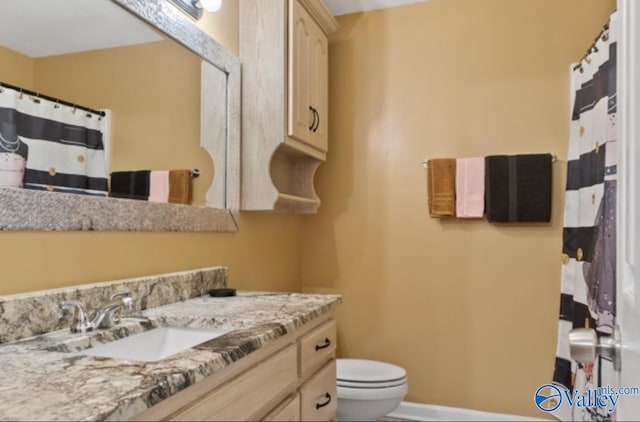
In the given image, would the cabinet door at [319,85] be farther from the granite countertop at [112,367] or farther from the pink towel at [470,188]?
the granite countertop at [112,367]

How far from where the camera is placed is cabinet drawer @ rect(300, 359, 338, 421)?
138cm

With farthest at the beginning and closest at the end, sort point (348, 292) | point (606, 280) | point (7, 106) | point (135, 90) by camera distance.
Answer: point (348, 292)
point (606, 280)
point (135, 90)
point (7, 106)

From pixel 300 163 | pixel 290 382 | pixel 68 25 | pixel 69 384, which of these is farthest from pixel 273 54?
pixel 69 384

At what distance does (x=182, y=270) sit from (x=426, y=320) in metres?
1.50

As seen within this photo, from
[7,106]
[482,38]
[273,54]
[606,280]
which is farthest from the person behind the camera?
[482,38]

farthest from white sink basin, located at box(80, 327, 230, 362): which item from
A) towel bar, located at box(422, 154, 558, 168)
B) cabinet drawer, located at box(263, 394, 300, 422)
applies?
towel bar, located at box(422, 154, 558, 168)

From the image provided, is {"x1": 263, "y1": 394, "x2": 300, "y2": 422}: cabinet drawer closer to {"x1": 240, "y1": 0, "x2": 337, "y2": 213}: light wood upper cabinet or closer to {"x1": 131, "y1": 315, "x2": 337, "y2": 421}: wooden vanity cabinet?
{"x1": 131, "y1": 315, "x2": 337, "y2": 421}: wooden vanity cabinet

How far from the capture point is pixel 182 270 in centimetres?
170

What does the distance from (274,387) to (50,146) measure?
887mm

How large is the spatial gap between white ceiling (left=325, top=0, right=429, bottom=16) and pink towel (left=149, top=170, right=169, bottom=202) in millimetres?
Answer: 1697

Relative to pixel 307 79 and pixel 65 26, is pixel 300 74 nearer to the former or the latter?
pixel 307 79

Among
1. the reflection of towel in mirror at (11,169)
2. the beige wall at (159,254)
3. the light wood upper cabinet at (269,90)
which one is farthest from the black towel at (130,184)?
the light wood upper cabinet at (269,90)

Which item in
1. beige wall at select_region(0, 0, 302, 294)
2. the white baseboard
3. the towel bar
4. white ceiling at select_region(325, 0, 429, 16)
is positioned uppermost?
white ceiling at select_region(325, 0, 429, 16)

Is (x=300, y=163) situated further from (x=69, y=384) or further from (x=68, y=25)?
(x=69, y=384)
